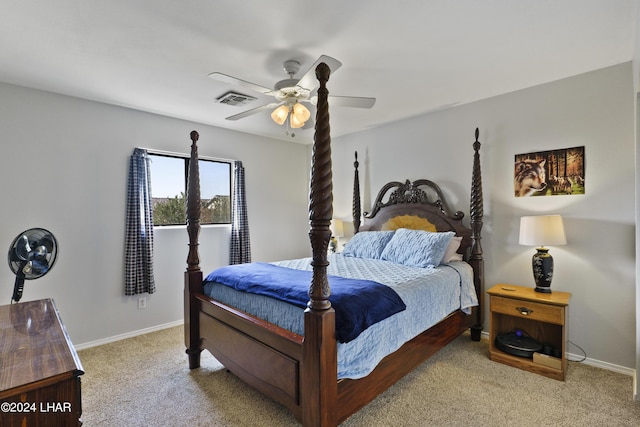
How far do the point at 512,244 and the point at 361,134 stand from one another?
240 centimetres

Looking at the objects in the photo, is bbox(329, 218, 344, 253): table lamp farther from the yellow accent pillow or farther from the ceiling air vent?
the ceiling air vent

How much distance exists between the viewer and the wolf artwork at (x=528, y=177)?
9.63 feet

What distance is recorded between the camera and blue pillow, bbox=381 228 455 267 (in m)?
2.95

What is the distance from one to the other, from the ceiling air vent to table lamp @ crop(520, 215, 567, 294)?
2.82 m

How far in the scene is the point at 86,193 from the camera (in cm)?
315

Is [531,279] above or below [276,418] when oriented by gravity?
above

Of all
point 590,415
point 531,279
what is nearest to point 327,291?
point 590,415

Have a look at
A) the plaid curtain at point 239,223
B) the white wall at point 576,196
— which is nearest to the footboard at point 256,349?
the plaid curtain at point 239,223

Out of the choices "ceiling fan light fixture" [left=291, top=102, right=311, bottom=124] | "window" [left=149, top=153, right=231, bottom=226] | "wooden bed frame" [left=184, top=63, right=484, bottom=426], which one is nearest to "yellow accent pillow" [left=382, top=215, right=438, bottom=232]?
"wooden bed frame" [left=184, top=63, right=484, bottom=426]

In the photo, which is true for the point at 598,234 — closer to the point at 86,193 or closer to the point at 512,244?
the point at 512,244

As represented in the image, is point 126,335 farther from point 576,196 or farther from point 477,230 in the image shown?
point 576,196

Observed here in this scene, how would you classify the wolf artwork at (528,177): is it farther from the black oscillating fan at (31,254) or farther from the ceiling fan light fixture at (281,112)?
the black oscillating fan at (31,254)

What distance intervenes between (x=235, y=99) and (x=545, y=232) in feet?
10.1

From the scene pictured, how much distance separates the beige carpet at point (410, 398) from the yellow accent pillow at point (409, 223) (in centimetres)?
139
